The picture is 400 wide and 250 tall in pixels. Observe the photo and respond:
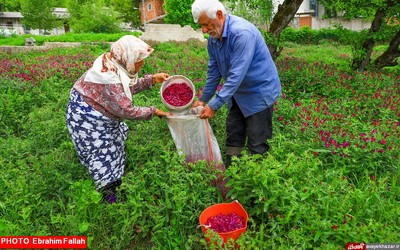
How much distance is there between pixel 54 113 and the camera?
4684 millimetres

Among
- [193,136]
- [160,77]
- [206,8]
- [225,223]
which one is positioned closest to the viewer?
[225,223]

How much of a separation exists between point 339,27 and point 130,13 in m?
27.0

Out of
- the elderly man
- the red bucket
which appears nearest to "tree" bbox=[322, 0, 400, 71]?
the elderly man

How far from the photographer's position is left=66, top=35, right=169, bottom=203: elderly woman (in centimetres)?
290

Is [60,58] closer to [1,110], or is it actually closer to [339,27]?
[1,110]

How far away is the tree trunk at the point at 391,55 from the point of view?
7281 mm

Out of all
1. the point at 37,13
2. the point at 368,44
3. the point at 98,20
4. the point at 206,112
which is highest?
the point at 37,13

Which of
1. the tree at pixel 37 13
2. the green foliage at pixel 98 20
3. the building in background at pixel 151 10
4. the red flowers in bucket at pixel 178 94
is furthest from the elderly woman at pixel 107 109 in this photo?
the building in background at pixel 151 10

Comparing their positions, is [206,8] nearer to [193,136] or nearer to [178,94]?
[178,94]

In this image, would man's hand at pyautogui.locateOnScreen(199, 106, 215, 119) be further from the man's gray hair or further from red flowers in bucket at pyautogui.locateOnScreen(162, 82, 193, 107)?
the man's gray hair

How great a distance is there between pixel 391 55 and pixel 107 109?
6.53m

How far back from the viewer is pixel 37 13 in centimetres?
2709

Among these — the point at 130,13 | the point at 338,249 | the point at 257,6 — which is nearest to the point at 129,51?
the point at 338,249

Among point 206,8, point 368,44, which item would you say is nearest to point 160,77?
point 206,8
